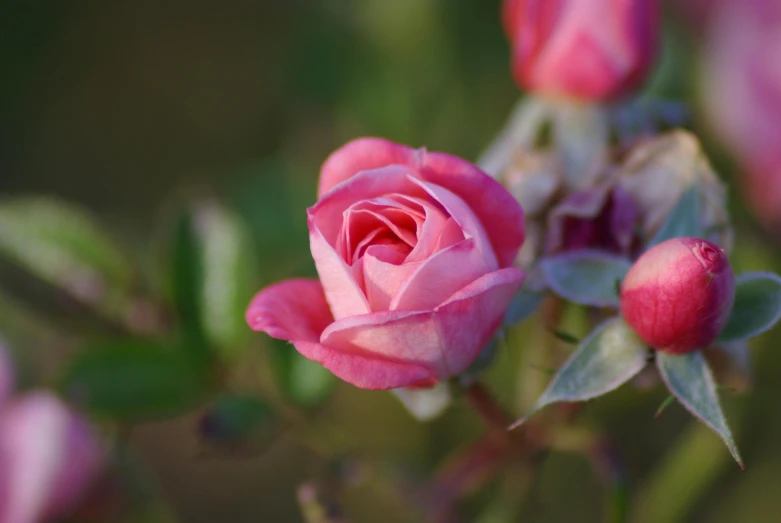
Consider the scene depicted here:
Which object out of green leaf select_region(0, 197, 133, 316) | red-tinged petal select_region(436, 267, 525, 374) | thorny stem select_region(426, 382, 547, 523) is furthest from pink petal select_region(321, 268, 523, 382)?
green leaf select_region(0, 197, 133, 316)

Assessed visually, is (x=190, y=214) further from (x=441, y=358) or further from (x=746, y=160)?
(x=746, y=160)

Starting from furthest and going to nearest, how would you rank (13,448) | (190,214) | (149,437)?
1. (149,437)
2. (190,214)
3. (13,448)

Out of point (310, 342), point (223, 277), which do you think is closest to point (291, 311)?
point (310, 342)

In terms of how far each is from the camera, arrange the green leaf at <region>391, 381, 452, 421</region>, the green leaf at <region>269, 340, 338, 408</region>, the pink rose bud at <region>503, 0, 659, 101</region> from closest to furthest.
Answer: the green leaf at <region>391, 381, 452, 421</region> → the pink rose bud at <region>503, 0, 659, 101</region> → the green leaf at <region>269, 340, 338, 408</region>

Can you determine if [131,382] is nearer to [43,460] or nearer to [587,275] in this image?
[43,460]

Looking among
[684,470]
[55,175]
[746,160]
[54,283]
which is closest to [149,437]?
[55,175]

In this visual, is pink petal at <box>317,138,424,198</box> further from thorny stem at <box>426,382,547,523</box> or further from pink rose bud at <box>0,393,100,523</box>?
pink rose bud at <box>0,393,100,523</box>
